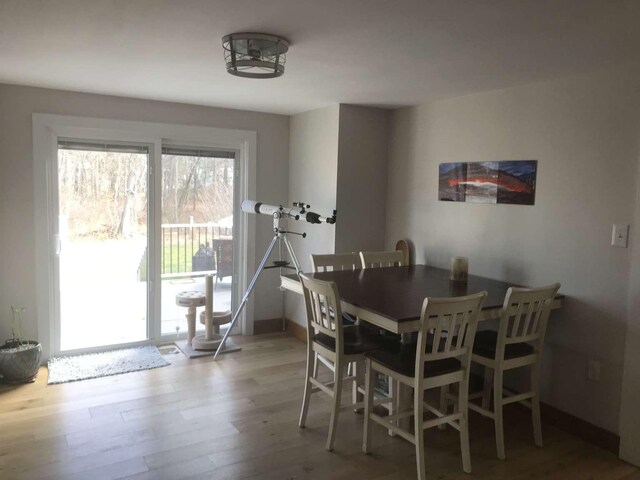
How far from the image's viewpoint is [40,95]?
3.76 meters

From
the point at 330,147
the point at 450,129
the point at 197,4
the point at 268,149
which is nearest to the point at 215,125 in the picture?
the point at 268,149

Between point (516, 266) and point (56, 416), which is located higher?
point (516, 266)

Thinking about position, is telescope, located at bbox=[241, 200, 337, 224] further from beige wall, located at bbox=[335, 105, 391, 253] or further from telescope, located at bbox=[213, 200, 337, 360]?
beige wall, located at bbox=[335, 105, 391, 253]

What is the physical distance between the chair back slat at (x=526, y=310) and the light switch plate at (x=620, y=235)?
40cm

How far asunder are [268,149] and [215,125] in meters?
0.56

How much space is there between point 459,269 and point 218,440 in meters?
1.86

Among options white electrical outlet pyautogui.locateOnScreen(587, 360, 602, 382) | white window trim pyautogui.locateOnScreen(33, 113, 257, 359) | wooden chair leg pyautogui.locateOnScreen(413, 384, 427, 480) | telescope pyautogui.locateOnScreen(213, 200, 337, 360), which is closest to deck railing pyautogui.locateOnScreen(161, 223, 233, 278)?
white window trim pyautogui.locateOnScreen(33, 113, 257, 359)

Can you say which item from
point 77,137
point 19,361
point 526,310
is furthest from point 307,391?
point 77,137

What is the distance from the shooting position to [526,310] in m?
2.68

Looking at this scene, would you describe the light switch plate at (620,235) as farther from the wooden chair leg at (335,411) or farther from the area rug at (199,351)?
the area rug at (199,351)

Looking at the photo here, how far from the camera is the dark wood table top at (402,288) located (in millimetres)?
2598

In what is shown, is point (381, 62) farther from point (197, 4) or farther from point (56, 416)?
point (56, 416)

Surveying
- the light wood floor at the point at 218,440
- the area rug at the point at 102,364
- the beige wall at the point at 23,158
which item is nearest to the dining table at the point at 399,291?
the light wood floor at the point at 218,440

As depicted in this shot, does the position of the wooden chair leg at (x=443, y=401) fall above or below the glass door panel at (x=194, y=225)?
below
